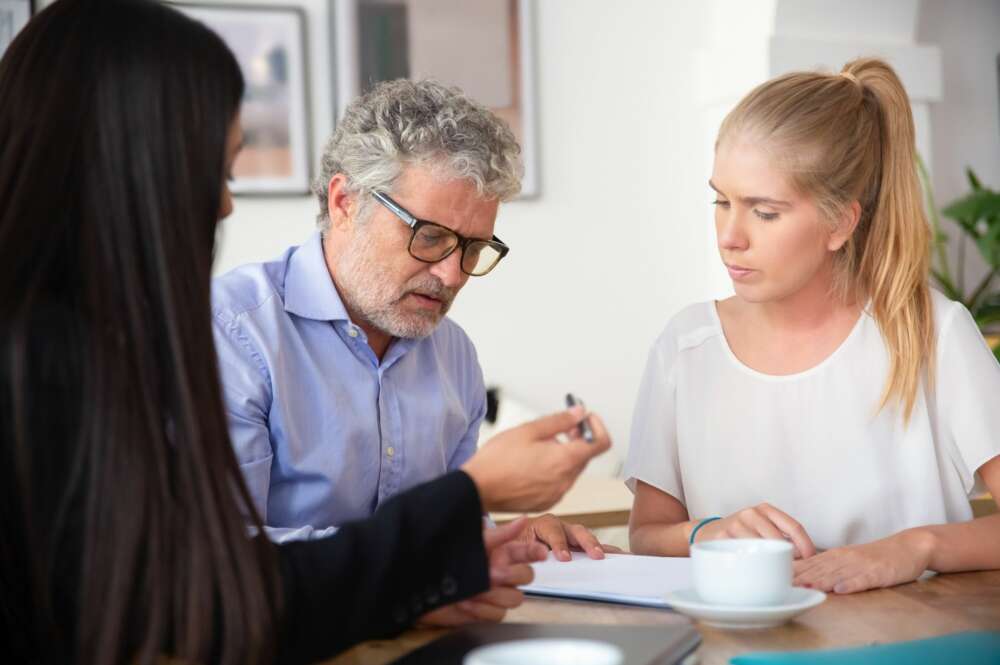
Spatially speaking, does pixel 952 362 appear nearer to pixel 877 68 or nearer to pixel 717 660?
pixel 877 68

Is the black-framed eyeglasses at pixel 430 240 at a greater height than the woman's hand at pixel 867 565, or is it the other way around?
the black-framed eyeglasses at pixel 430 240

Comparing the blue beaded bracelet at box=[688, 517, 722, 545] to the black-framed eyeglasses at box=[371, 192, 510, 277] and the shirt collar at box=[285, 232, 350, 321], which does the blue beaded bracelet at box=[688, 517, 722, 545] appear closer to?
the black-framed eyeglasses at box=[371, 192, 510, 277]

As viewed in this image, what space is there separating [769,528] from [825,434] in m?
0.40

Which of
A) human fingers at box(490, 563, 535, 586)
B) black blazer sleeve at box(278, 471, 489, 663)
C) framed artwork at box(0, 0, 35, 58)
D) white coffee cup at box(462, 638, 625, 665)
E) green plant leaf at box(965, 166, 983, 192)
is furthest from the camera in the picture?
green plant leaf at box(965, 166, 983, 192)

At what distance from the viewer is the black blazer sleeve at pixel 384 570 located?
1.01 meters

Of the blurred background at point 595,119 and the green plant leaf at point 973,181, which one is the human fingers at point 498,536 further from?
the green plant leaf at point 973,181

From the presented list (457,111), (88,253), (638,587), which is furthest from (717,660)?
(457,111)

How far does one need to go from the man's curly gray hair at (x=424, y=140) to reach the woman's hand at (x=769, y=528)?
59cm

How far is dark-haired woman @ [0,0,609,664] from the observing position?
0.92 meters

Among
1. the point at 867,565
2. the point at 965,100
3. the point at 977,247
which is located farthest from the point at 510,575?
the point at 965,100

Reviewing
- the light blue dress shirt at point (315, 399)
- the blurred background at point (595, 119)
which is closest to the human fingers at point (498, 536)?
the light blue dress shirt at point (315, 399)

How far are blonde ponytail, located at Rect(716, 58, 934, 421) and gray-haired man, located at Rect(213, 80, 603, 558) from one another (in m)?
0.42

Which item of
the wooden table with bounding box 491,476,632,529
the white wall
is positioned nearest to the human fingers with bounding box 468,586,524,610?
the wooden table with bounding box 491,476,632,529

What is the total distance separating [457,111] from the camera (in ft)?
5.70
